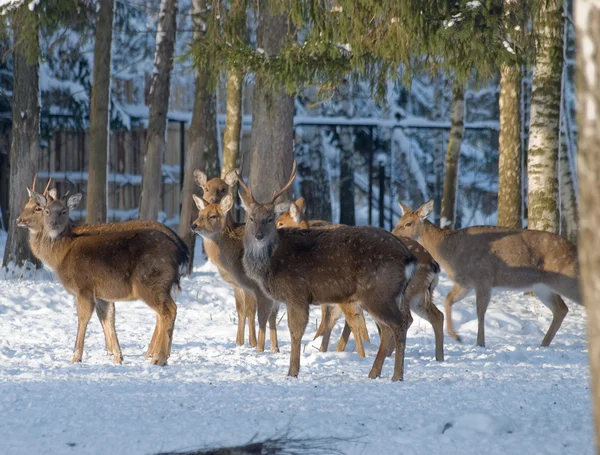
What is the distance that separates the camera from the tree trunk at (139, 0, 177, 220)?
16.4m

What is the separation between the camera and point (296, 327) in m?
8.41

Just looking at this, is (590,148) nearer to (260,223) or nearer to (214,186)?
(260,223)

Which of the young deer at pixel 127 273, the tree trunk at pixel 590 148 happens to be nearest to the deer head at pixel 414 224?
the young deer at pixel 127 273

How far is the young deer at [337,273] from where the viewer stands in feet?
27.0

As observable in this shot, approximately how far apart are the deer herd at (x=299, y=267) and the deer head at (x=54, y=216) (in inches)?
0.5

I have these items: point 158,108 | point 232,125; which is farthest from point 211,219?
point 232,125

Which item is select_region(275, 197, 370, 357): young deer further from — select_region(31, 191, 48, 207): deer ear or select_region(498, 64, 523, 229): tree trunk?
select_region(498, 64, 523, 229): tree trunk

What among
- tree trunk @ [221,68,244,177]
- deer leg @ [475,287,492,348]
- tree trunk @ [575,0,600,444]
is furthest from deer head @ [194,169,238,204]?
tree trunk @ [575,0,600,444]

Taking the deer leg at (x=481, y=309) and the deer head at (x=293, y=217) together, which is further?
the deer head at (x=293, y=217)

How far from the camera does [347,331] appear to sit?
9906mm

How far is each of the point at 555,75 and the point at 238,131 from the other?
5862mm

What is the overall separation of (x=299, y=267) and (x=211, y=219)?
2210mm

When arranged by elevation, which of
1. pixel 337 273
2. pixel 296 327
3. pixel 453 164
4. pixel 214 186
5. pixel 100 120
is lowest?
pixel 296 327

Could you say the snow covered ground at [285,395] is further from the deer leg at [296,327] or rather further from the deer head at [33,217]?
the deer head at [33,217]
